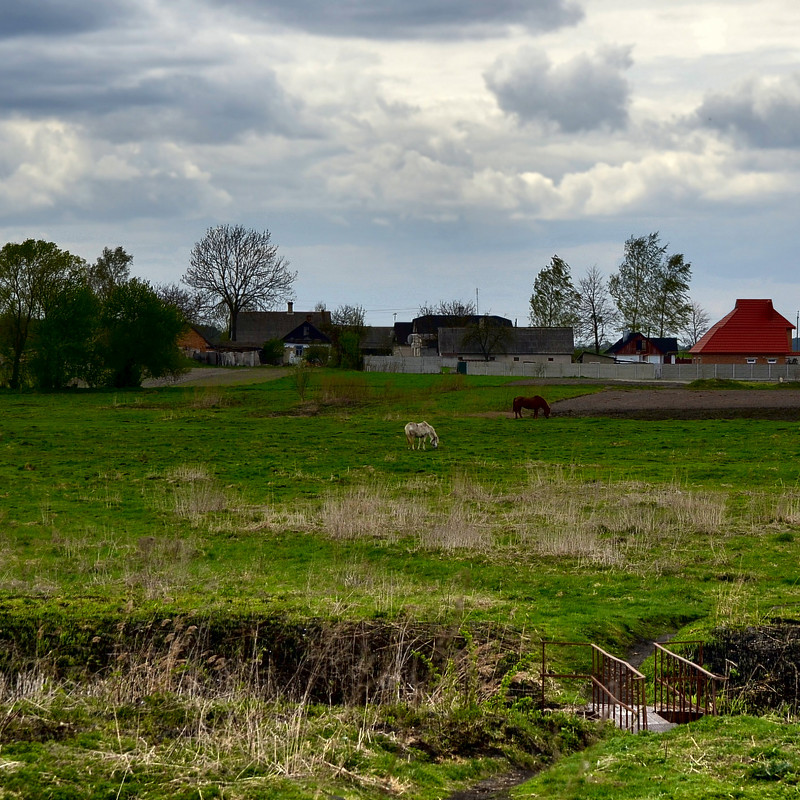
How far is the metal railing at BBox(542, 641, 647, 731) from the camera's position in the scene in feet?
31.9

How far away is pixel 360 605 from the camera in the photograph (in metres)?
12.7

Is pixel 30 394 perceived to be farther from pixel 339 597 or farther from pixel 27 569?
pixel 339 597

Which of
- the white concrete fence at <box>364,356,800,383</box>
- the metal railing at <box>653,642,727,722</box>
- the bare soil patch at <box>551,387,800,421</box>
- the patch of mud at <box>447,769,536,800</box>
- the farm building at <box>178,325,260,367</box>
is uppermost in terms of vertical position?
the farm building at <box>178,325,260,367</box>

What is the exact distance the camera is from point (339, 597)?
13.5 metres

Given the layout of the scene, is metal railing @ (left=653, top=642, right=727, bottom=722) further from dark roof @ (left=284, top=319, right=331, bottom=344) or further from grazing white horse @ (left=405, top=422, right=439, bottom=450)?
dark roof @ (left=284, top=319, right=331, bottom=344)

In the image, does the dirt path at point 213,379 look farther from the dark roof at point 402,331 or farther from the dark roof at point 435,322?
the dark roof at point 402,331

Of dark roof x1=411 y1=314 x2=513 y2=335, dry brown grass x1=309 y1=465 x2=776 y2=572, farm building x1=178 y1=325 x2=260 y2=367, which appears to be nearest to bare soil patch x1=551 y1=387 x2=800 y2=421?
dry brown grass x1=309 y1=465 x2=776 y2=572

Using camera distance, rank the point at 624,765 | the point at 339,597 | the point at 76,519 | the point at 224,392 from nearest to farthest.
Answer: the point at 624,765, the point at 339,597, the point at 76,519, the point at 224,392

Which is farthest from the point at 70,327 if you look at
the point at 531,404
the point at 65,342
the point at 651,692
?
the point at 651,692

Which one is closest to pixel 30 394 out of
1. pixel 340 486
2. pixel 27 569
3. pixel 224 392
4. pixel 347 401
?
pixel 224 392

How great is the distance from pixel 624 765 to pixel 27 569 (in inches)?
437

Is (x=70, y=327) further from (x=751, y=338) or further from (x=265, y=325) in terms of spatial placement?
(x=265, y=325)

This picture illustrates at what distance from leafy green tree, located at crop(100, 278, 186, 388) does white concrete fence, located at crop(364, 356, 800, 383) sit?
105 ft

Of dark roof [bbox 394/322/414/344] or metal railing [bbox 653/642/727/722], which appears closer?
metal railing [bbox 653/642/727/722]
